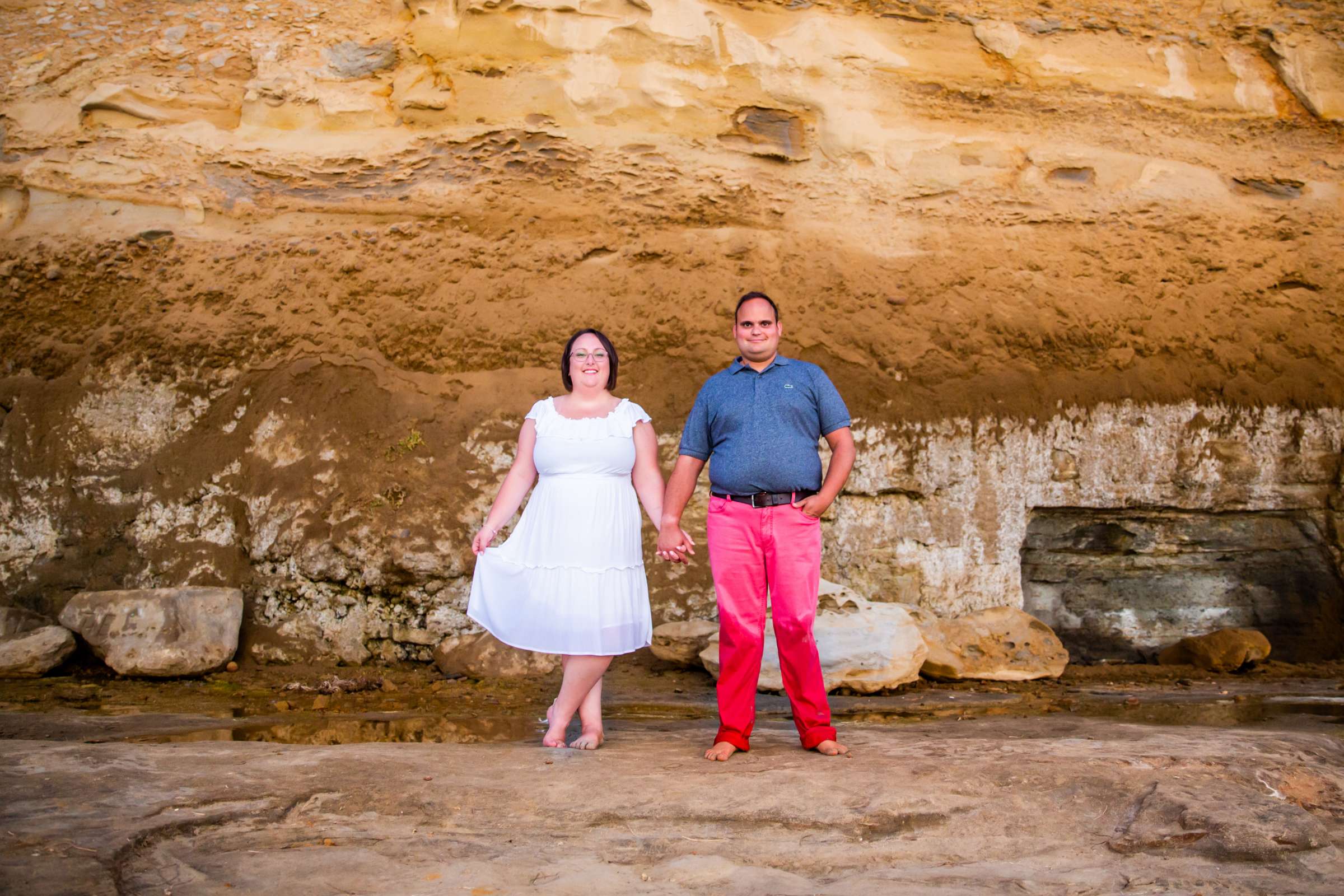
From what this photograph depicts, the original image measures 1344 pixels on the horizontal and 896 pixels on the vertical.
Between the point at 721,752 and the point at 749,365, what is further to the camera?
the point at 749,365

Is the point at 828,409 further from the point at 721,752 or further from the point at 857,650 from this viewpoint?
the point at 857,650

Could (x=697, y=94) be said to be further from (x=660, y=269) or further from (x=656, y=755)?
(x=656, y=755)

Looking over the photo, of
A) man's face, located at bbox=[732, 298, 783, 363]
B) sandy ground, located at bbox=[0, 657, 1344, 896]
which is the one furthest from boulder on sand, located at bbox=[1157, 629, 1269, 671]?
man's face, located at bbox=[732, 298, 783, 363]

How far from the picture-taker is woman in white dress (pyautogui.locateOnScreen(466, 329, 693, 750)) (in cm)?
429

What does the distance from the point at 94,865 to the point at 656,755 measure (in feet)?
6.26

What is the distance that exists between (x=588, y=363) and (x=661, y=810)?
1.76m

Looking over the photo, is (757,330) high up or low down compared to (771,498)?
up

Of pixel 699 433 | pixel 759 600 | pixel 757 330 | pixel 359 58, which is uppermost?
pixel 359 58

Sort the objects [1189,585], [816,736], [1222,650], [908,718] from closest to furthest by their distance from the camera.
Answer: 1. [816,736]
2. [908,718]
3. [1222,650]
4. [1189,585]

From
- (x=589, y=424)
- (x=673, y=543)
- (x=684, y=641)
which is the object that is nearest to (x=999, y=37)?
(x=684, y=641)

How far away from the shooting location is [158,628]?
6281mm

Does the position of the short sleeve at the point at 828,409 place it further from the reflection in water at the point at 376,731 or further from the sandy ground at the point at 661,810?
the reflection in water at the point at 376,731

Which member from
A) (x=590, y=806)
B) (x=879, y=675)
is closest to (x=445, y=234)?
(x=879, y=675)

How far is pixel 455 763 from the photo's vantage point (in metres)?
3.94
